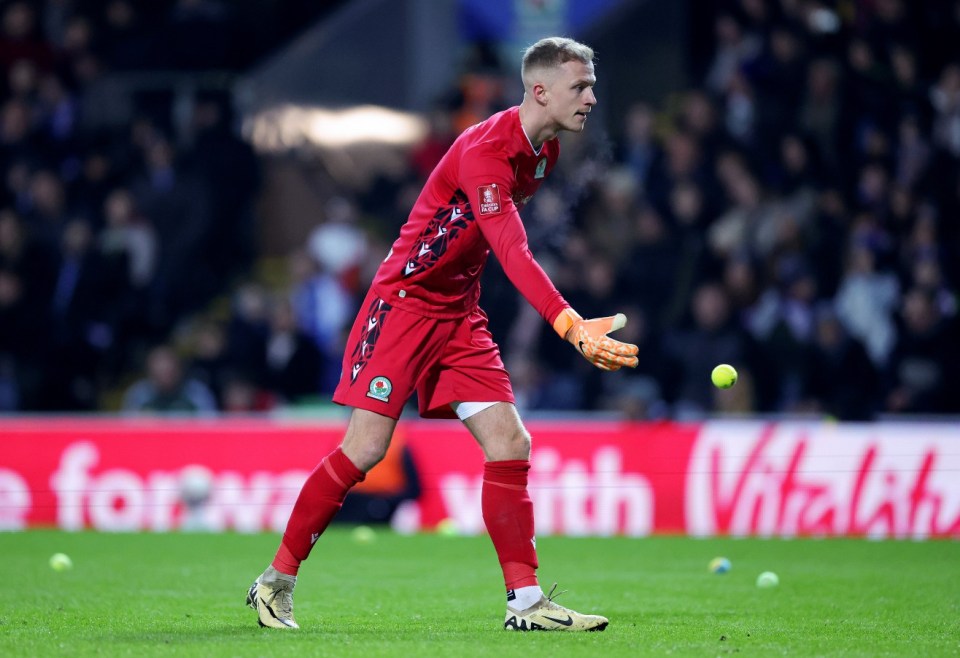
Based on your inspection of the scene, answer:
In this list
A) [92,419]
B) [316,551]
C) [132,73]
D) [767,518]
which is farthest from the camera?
[132,73]

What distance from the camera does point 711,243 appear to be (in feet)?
45.5

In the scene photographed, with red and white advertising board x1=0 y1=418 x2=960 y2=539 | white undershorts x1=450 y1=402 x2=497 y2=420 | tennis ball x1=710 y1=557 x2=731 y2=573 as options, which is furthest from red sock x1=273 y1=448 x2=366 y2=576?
red and white advertising board x1=0 y1=418 x2=960 y2=539

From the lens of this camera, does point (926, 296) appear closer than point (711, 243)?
Yes

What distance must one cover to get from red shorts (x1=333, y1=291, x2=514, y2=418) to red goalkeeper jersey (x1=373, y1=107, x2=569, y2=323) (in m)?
0.07

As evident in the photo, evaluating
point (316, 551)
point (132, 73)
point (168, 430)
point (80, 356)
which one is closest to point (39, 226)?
point (80, 356)

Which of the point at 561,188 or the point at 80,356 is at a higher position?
the point at 561,188

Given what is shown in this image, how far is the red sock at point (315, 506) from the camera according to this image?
5.86m

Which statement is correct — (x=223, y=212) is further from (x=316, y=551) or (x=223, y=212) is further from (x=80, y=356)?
→ (x=316, y=551)

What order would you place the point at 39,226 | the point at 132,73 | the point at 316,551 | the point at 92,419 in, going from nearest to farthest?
the point at 316,551, the point at 92,419, the point at 39,226, the point at 132,73

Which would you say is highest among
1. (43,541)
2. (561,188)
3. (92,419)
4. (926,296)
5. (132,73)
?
(132,73)

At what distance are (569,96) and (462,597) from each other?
281 cm

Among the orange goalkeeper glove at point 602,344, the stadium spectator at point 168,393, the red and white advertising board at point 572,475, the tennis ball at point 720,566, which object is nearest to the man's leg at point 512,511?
the orange goalkeeper glove at point 602,344

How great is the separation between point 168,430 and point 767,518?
5.07m

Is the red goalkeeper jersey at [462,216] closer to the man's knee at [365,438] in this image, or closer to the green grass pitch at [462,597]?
the man's knee at [365,438]
